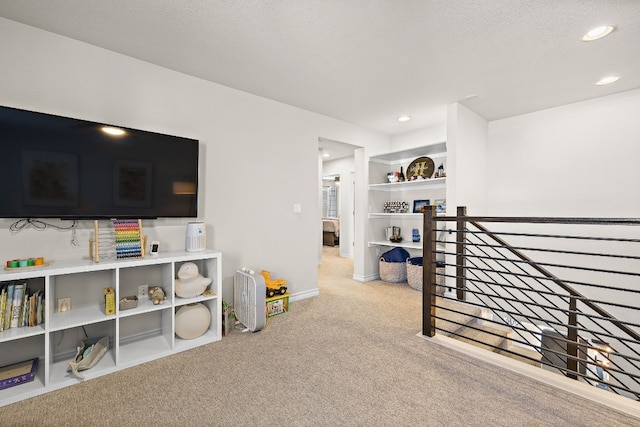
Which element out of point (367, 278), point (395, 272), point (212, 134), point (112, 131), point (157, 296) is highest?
point (212, 134)

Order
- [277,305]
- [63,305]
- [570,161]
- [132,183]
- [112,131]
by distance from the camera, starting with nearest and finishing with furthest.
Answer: [63,305]
[112,131]
[132,183]
[277,305]
[570,161]

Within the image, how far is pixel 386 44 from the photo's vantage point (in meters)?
2.16

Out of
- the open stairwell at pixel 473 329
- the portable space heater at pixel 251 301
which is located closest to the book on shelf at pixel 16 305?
the portable space heater at pixel 251 301

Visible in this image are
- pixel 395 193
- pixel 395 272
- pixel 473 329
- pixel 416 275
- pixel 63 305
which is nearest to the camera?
pixel 63 305

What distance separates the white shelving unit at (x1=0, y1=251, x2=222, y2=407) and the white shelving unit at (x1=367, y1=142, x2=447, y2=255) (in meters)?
2.69

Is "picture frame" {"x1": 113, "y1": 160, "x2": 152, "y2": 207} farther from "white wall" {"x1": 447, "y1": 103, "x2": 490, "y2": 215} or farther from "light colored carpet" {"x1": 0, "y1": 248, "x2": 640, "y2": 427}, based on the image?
"white wall" {"x1": 447, "y1": 103, "x2": 490, "y2": 215}

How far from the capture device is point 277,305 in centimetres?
292

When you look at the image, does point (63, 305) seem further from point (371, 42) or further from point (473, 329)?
point (473, 329)

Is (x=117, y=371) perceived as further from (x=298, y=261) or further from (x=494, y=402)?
(x=494, y=402)

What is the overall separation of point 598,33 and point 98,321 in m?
3.89

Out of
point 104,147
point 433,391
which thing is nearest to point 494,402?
point 433,391

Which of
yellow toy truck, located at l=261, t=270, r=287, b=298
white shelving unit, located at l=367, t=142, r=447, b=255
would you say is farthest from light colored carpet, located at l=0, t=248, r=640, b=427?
white shelving unit, located at l=367, t=142, r=447, b=255

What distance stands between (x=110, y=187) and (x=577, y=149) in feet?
15.5

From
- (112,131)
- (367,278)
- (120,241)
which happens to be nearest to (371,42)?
(112,131)
